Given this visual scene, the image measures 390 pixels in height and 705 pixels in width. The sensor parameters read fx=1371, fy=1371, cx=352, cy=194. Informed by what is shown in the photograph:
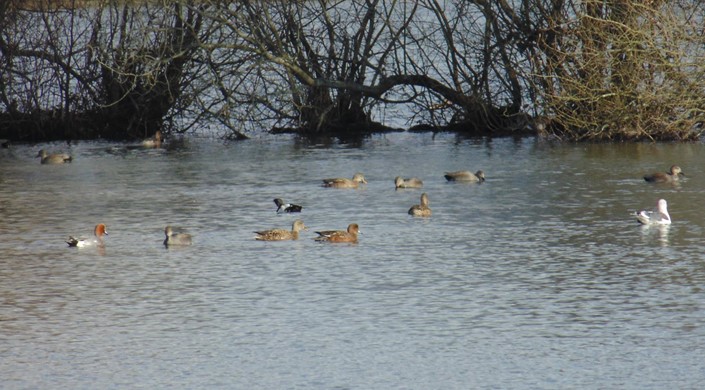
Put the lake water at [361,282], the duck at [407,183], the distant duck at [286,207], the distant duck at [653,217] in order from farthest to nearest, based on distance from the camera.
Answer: the duck at [407,183], the distant duck at [286,207], the distant duck at [653,217], the lake water at [361,282]

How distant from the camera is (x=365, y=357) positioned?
28.4 ft

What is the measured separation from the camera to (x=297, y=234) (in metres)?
13.4

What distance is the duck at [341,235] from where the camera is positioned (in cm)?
1295

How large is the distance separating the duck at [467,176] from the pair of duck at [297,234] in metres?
4.05

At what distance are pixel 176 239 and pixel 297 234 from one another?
3.99ft

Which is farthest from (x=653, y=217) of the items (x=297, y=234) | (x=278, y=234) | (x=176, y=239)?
(x=176, y=239)

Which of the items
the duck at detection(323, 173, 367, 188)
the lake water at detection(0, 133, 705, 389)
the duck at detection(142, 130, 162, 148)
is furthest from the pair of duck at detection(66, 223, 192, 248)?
the duck at detection(142, 130, 162, 148)

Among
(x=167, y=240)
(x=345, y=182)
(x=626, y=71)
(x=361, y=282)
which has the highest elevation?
(x=626, y=71)

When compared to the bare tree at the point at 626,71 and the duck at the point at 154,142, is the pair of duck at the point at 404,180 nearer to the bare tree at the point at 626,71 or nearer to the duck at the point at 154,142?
the bare tree at the point at 626,71

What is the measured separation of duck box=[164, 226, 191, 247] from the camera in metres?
12.9

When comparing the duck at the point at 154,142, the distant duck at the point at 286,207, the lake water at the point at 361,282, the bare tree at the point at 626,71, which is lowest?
the lake water at the point at 361,282

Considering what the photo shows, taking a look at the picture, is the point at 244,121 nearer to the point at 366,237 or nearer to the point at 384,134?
the point at 384,134

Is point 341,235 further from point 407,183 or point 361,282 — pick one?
point 407,183

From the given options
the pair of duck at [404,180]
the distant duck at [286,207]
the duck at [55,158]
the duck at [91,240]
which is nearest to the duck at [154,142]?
the duck at [55,158]
